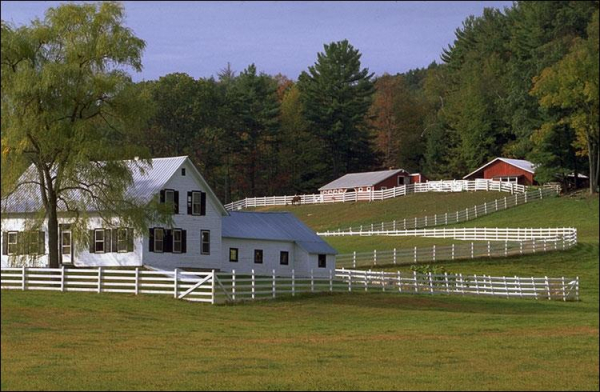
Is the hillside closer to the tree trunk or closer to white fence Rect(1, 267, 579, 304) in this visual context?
white fence Rect(1, 267, 579, 304)

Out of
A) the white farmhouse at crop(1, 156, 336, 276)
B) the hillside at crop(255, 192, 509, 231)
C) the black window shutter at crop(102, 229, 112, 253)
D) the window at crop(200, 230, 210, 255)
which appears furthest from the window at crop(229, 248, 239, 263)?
the hillside at crop(255, 192, 509, 231)

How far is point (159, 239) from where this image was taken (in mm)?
51188

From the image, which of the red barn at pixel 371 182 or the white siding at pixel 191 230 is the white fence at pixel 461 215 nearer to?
the red barn at pixel 371 182

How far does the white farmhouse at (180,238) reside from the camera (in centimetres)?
4869

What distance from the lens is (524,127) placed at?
3536 inches

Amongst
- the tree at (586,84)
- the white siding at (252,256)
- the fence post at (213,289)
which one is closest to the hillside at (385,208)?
the white siding at (252,256)

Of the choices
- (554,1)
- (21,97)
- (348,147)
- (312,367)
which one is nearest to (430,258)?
(21,97)

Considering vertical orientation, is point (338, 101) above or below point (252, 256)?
above

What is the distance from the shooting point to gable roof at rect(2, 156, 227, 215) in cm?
4583

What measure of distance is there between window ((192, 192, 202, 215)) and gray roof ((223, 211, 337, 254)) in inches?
82.5

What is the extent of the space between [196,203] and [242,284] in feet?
28.9

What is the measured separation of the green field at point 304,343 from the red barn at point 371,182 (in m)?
57.3

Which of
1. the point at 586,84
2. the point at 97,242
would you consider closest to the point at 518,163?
the point at 97,242

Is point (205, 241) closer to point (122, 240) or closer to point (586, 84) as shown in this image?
point (122, 240)
